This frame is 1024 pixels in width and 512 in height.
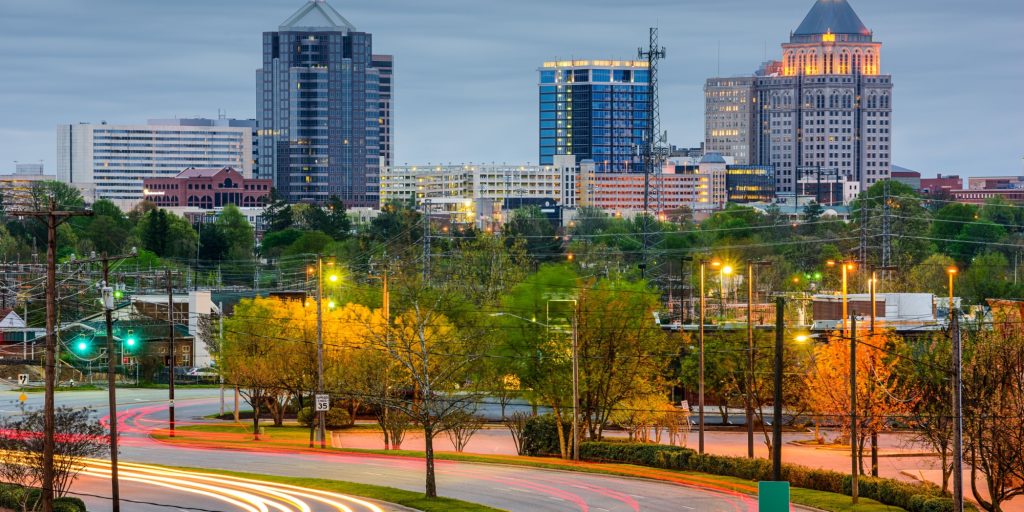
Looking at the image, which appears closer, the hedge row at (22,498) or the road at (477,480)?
the hedge row at (22,498)

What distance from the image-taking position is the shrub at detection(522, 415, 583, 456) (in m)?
72.3

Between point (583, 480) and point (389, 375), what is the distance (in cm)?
1429

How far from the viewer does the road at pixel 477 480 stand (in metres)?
53.3

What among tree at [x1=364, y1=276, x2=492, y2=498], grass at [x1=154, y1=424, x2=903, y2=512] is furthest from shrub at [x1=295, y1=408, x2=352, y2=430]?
tree at [x1=364, y1=276, x2=492, y2=498]

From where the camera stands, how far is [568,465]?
65.8 metres

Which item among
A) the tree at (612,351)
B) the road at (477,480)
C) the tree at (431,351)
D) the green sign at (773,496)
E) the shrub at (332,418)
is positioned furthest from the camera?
the shrub at (332,418)

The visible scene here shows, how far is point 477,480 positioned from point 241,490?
9.67 metres

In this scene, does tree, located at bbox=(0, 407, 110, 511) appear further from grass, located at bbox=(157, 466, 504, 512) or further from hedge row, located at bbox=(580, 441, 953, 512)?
hedge row, located at bbox=(580, 441, 953, 512)

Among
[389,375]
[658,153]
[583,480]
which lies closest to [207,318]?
[389,375]

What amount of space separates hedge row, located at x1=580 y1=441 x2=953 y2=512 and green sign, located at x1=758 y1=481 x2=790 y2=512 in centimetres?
1458

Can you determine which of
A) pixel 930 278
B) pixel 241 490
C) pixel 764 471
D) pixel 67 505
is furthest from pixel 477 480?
pixel 930 278

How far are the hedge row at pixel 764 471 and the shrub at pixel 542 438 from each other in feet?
8.57

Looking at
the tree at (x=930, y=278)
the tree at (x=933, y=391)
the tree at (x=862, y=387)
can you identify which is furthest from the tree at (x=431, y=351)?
the tree at (x=930, y=278)

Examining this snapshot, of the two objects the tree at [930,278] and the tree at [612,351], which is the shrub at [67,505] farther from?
the tree at [930,278]
